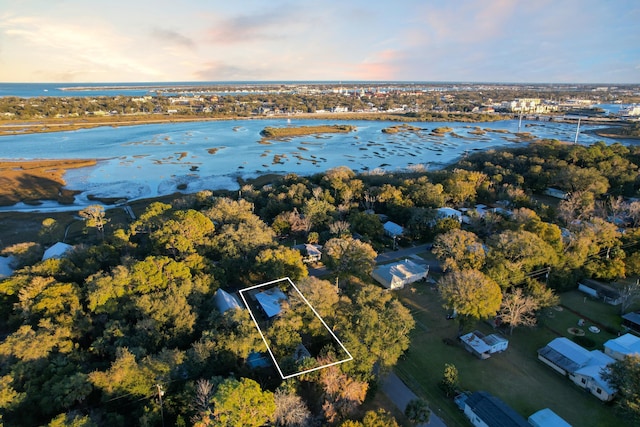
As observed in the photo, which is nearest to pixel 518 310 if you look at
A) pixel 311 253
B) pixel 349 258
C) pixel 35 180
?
pixel 349 258

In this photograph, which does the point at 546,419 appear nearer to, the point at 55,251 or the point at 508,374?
the point at 508,374

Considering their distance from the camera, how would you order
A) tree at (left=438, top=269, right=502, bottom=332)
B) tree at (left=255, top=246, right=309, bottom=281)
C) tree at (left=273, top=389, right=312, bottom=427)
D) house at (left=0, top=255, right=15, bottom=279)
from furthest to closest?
1. house at (left=0, top=255, right=15, bottom=279)
2. tree at (left=255, top=246, right=309, bottom=281)
3. tree at (left=438, top=269, right=502, bottom=332)
4. tree at (left=273, top=389, right=312, bottom=427)

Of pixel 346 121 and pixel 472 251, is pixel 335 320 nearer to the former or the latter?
pixel 472 251

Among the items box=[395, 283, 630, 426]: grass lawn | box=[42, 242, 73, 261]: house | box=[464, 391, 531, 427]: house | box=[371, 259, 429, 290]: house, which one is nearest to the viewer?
box=[464, 391, 531, 427]: house

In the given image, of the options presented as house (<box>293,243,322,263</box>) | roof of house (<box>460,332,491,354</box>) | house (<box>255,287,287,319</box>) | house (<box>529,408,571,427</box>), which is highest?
house (<box>293,243,322,263</box>)

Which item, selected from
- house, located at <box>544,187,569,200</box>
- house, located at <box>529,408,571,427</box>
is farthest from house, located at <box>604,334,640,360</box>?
house, located at <box>544,187,569,200</box>

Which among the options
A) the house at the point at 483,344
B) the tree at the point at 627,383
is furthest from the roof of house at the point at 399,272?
the tree at the point at 627,383

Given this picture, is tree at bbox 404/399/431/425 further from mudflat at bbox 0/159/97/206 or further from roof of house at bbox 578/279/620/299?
mudflat at bbox 0/159/97/206
